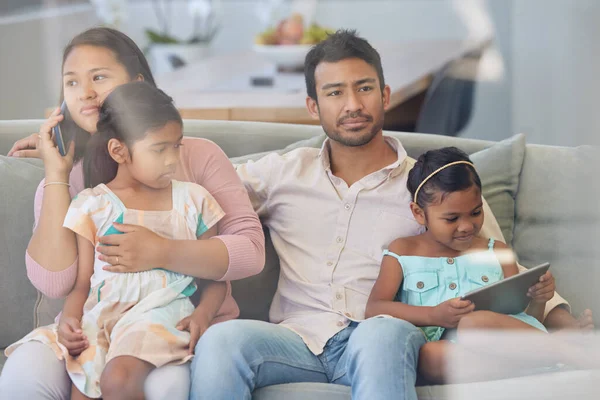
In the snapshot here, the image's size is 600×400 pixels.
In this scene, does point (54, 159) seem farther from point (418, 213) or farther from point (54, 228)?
point (418, 213)

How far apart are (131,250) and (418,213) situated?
41 centimetres

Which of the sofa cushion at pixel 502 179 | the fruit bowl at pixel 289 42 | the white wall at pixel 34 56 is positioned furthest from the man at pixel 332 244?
the fruit bowl at pixel 289 42

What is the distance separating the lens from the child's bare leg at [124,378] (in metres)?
0.99

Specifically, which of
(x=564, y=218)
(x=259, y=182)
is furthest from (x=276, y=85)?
(x=564, y=218)

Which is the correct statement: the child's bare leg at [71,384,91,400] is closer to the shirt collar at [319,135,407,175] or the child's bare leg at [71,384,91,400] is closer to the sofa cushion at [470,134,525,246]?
the shirt collar at [319,135,407,175]

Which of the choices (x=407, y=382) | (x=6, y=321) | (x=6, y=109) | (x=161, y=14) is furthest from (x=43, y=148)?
(x=407, y=382)

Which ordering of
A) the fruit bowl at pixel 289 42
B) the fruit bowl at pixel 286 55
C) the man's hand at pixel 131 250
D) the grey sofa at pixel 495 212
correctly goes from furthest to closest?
the fruit bowl at pixel 286 55, the fruit bowl at pixel 289 42, the man's hand at pixel 131 250, the grey sofa at pixel 495 212

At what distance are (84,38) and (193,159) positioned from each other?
240 mm

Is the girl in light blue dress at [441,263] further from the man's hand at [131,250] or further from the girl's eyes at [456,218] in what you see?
the man's hand at [131,250]

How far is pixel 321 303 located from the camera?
1.22 m

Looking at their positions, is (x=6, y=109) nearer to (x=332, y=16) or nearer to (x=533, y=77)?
(x=533, y=77)

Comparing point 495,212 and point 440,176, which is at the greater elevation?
point 440,176

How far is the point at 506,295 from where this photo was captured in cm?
102

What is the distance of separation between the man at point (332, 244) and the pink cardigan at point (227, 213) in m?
0.08
